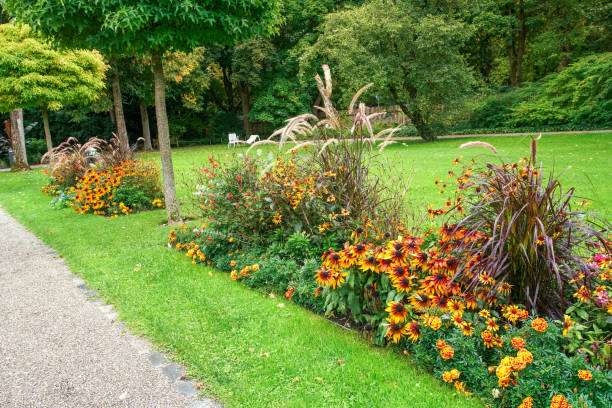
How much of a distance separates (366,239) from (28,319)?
10.2 feet

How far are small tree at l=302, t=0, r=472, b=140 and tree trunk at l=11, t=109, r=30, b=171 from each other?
1368 centimetres

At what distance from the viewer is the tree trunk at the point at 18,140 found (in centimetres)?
1680

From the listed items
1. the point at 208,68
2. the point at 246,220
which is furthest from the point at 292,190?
the point at 208,68

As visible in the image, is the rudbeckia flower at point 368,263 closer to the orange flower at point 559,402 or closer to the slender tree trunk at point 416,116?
the orange flower at point 559,402

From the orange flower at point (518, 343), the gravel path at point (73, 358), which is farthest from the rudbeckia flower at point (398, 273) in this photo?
the gravel path at point (73, 358)

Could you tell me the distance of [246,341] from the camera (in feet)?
9.87

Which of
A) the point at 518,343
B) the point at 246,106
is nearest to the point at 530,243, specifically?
the point at 518,343

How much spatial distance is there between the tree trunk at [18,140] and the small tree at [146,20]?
14.0 meters

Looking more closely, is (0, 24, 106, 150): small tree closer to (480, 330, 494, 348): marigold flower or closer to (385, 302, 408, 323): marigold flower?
(385, 302, 408, 323): marigold flower

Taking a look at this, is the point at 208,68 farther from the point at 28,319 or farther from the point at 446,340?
the point at 446,340

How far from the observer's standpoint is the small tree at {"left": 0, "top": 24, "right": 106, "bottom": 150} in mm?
12086

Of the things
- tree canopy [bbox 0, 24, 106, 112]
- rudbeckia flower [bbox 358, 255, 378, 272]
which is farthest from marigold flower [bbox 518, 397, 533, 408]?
tree canopy [bbox 0, 24, 106, 112]

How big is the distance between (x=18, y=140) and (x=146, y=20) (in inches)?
630

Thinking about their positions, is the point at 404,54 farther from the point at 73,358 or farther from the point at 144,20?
the point at 73,358
